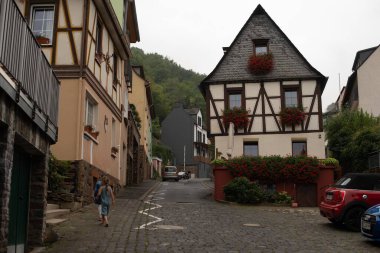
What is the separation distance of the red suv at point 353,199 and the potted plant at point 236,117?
12573mm

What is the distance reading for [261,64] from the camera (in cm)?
2744

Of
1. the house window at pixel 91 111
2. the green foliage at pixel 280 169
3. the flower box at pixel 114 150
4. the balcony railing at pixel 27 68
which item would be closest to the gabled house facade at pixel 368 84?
the green foliage at pixel 280 169

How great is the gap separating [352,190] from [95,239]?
7139 mm

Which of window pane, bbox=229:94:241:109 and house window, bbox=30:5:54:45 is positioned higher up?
house window, bbox=30:5:54:45

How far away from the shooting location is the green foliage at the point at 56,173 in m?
15.1

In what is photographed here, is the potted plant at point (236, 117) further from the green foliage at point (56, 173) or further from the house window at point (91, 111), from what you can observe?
the green foliage at point (56, 173)

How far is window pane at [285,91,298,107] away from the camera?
27109mm

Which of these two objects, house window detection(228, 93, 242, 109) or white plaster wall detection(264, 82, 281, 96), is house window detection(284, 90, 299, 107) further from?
house window detection(228, 93, 242, 109)

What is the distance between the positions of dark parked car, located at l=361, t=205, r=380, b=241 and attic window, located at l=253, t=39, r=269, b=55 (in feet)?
59.3

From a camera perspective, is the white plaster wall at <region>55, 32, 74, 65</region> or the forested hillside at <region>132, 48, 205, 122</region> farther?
the forested hillside at <region>132, 48, 205, 122</region>

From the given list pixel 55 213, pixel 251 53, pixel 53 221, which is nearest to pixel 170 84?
pixel 251 53

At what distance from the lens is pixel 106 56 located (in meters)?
20.2

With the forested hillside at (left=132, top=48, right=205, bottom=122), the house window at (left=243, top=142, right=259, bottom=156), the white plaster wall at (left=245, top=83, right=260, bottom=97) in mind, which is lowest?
the house window at (left=243, top=142, right=259, bottom=156)

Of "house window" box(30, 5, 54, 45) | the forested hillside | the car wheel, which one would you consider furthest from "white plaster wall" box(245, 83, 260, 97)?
the forested hillside
